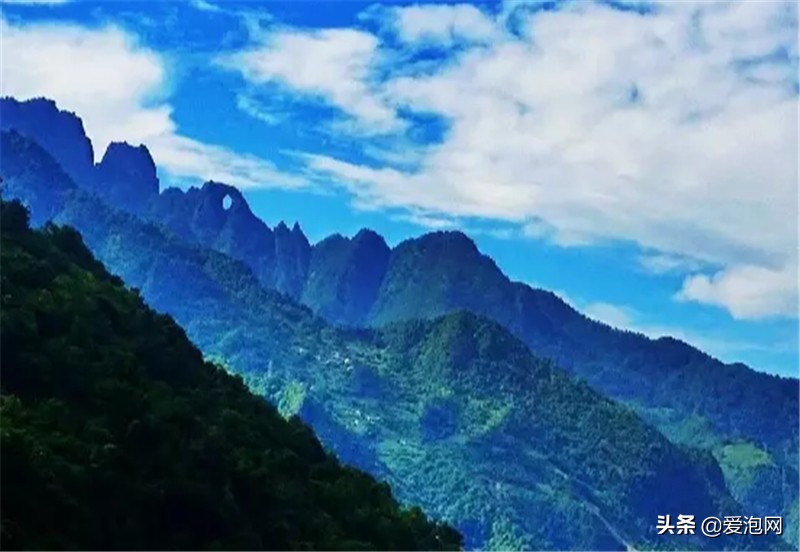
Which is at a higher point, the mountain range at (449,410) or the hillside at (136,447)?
the mountain range at (449,410)

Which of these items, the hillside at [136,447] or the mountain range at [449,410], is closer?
the hillside at [136,447]

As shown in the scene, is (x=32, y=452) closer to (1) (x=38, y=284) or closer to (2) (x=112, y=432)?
(2) (x=112, y=432)

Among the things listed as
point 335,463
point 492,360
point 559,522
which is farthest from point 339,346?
point 335,463

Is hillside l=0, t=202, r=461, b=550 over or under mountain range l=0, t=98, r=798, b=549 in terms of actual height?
under

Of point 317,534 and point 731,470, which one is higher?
point 731,470

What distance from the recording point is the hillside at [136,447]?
42.5 ft

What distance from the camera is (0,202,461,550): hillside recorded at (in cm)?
1297

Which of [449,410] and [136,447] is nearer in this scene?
[136,447]

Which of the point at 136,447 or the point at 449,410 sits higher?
the point at 449,410

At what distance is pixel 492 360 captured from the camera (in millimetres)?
164375

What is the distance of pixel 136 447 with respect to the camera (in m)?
15.1

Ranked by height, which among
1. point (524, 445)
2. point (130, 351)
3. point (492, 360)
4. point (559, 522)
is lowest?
point (130, 351)

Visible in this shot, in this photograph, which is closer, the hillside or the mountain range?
the hillside

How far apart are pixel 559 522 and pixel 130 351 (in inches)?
4680
